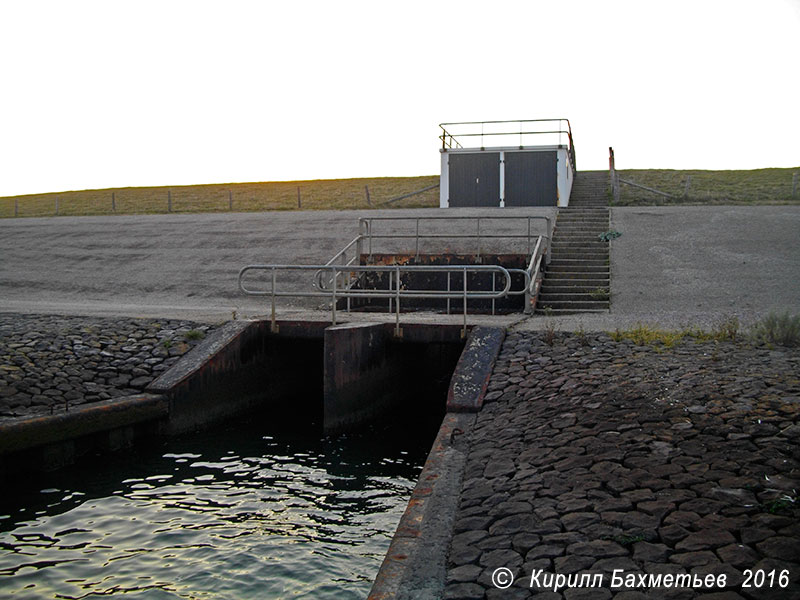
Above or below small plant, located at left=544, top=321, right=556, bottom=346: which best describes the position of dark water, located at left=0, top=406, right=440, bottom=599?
below

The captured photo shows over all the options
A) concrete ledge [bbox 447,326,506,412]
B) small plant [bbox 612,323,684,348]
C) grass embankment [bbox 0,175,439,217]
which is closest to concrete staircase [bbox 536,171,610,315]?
small plant [bbox 612,323,684,348]

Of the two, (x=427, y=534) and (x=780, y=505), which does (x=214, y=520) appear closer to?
(x=427, y=534)

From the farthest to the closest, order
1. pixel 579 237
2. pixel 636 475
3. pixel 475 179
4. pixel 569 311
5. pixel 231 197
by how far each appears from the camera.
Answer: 1. pixel 231 197
2. pixel 475 179
3. pixel 579 237
4. pixel 569 311
5. pixel 636 475

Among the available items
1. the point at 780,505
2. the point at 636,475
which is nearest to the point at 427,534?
Answer: the point at 636,475

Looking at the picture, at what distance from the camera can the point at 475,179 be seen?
85.3 ft

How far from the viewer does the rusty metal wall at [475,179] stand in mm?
25797

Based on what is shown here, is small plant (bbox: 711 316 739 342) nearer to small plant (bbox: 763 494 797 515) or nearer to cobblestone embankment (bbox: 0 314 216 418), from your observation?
small plant (bbox: 763 494 797 515)

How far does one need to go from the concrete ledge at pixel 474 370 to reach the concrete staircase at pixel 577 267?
3.13 m

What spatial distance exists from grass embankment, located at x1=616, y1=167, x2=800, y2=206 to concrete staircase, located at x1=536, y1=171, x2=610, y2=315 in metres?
6.29

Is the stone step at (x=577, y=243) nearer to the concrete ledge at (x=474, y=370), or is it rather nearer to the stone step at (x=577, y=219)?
the stone step at (x=577, y=219)

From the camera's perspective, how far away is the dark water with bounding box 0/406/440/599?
18.7 ft

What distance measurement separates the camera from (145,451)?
31.2 ft

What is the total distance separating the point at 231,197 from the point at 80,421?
30386mm

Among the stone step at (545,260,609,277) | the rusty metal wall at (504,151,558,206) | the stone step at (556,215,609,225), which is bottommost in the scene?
the stone step at (545,260,609,277)
